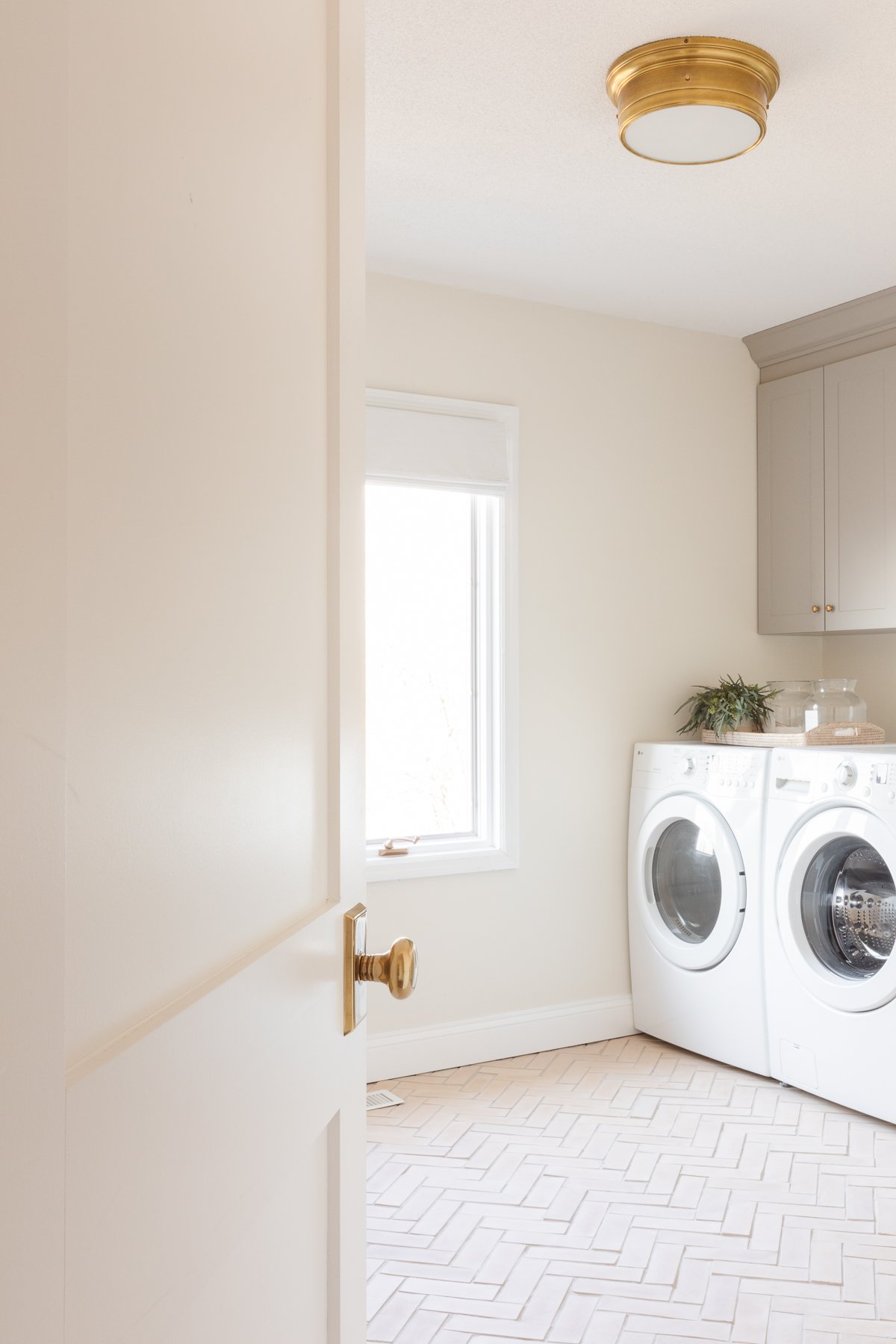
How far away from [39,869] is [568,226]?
3.22 metres

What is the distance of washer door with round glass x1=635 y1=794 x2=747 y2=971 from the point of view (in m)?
3.52

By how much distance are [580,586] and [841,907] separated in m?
1.41

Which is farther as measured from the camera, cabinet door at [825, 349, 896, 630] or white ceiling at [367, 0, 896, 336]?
cabinet door at [825, 349, 896, 630]

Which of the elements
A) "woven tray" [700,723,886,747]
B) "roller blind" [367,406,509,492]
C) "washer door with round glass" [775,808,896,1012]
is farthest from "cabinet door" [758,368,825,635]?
"roller blind" [367,406,509,492]

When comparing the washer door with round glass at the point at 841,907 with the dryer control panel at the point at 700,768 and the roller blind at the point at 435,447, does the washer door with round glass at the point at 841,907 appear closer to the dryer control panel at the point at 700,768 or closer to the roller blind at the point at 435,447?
the dryer control panel at the point at 700,768

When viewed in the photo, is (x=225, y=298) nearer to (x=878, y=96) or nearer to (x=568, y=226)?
(x=878, y=96)

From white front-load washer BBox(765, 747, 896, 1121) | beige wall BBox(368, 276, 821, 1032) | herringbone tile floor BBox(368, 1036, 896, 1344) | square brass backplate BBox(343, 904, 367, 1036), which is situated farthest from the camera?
beige wall BBox(368, 276, 821, 1032)

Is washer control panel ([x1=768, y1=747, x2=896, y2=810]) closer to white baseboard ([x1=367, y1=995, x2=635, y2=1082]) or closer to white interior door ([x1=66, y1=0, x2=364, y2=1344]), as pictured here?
white baseboard ([x1=367, y1=995, x2=635, y2=1082])

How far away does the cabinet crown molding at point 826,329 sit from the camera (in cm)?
374

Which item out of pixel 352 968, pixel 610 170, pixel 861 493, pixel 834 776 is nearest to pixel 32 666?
pixel 352 968

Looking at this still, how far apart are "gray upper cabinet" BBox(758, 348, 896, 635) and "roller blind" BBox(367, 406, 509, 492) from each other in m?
1.22

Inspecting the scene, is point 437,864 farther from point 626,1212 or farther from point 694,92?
point 694,92

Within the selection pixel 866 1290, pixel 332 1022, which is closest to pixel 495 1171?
pixel 866 1290

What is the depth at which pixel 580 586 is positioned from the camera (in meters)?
3.90
